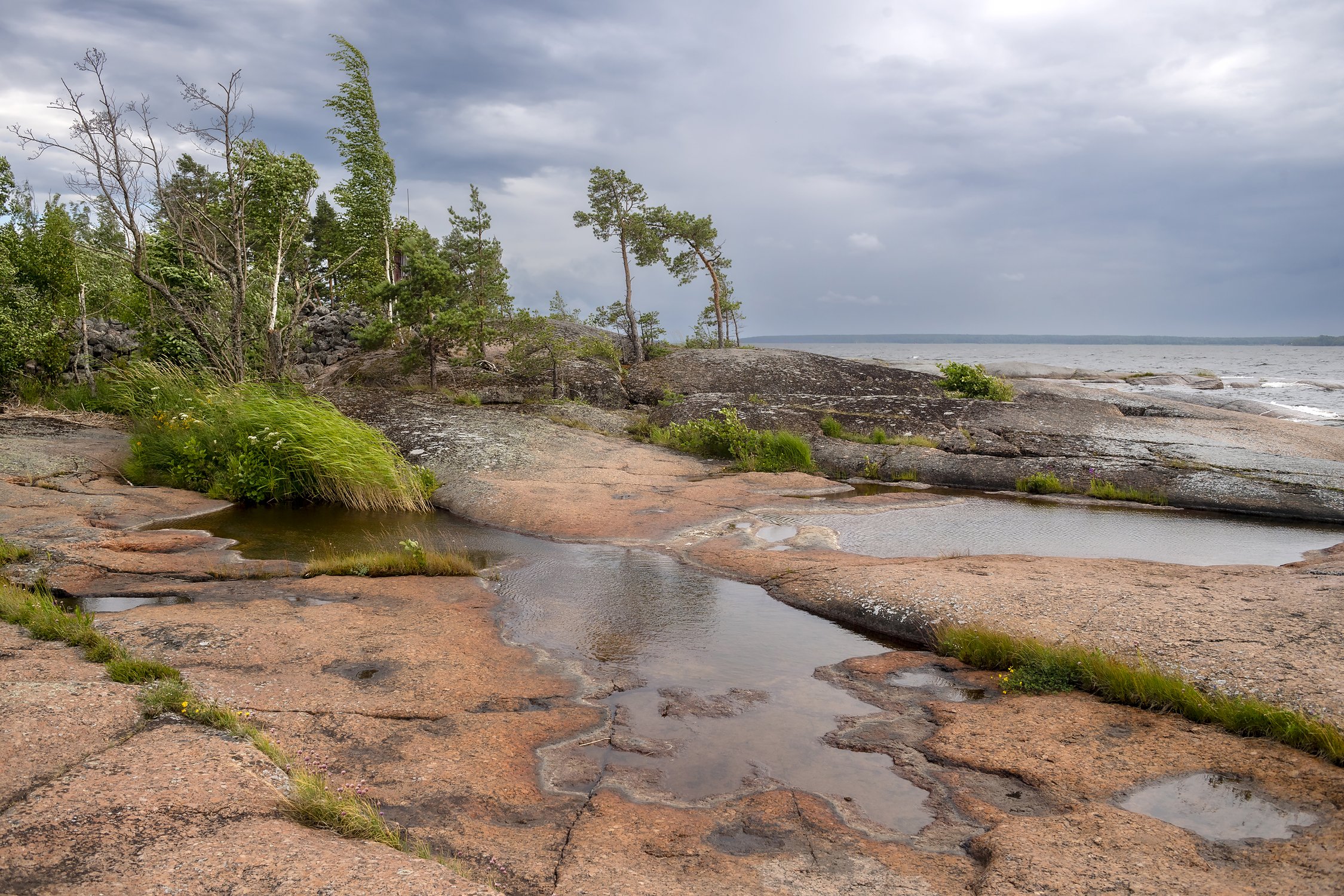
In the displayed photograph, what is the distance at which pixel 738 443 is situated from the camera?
51.9 ft

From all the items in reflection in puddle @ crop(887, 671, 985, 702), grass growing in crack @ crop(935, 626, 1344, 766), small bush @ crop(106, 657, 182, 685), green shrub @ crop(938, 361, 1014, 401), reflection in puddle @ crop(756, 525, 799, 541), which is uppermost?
green shrub @ crop(938, 361, 1014, 401)

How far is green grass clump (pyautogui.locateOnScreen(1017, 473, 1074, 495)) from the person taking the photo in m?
13.4

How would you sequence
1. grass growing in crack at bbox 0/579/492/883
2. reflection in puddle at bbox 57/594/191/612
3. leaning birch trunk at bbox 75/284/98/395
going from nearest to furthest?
1. grass growing in crack at bbox 0/579/492/883
2. reflection in puddle at bbox 57/594/191/612
3. leaning birch trunk at bbox 75/284/98/395

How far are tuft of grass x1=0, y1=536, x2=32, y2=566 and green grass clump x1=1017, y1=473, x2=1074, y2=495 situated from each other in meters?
14.1

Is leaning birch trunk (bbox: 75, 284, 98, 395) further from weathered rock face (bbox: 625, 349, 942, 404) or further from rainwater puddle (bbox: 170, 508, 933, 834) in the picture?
weathered rock face (bbox: 625, 349, 942, 404)

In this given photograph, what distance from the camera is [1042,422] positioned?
55.3ft

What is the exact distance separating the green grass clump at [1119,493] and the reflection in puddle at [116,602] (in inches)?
518

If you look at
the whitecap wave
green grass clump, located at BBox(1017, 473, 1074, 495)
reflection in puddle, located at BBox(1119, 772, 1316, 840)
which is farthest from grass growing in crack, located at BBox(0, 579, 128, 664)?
the whitecap wave

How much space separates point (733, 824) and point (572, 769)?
42.7 inches

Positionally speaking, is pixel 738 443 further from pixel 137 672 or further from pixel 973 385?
pixel 137 672

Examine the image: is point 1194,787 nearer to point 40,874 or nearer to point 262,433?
point 40,874

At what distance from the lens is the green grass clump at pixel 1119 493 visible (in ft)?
41.4

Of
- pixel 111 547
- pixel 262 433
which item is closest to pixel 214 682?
pixel 111 547

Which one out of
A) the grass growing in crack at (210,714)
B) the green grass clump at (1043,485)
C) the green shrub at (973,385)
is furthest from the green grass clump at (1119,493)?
the grass growing in crack at (210,714)
